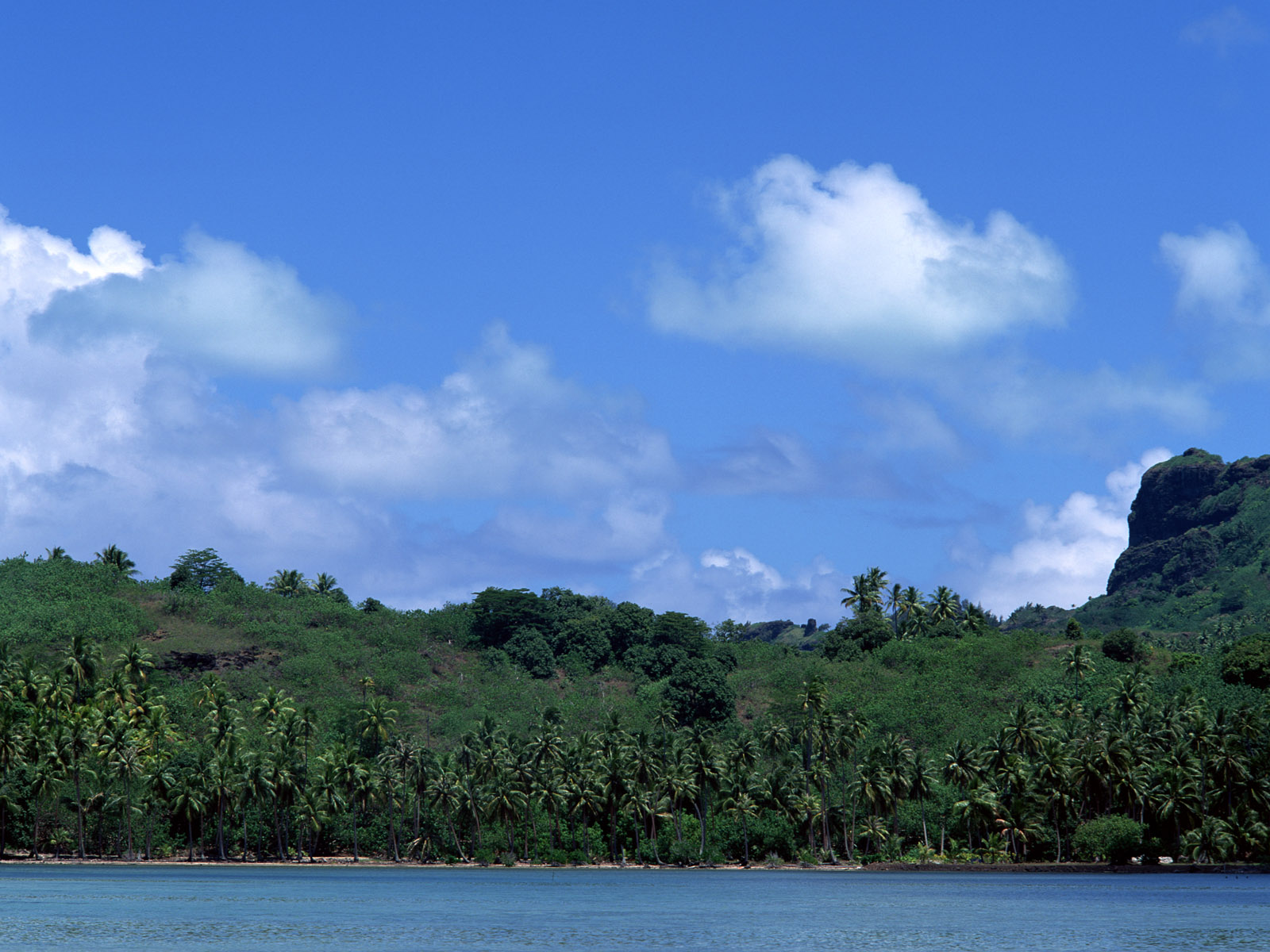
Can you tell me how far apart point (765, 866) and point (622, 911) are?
5609cm

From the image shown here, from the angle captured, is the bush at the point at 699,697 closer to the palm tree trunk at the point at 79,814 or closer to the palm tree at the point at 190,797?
the palm tree at the point at 190,797

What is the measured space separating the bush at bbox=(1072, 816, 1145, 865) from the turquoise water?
2.80m

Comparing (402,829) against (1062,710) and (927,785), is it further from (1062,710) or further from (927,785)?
(1062,710)

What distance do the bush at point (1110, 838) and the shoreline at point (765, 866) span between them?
1.31 meters

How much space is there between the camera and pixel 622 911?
92188mm

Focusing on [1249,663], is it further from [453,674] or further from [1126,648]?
[453,674]

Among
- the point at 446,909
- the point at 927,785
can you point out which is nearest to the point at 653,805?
the point at 927,785

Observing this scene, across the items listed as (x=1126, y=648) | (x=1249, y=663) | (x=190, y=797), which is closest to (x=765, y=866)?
(x=190, y=797)

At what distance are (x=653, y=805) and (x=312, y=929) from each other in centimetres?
6832

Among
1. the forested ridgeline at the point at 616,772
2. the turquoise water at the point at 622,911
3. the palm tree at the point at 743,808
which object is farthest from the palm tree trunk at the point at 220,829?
the palm tree at the point at 743,808

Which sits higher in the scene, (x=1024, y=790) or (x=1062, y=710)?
(x=1062, y=710)

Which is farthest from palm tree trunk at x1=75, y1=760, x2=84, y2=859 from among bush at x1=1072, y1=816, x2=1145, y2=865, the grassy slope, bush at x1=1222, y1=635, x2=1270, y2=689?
bush at x1=1222, y1=635, x2=1270, y2=689

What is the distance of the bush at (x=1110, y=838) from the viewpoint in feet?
409

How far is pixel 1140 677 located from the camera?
158 meters
